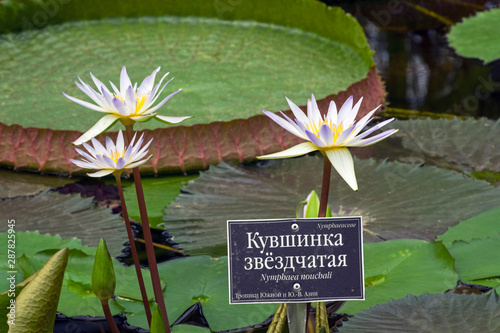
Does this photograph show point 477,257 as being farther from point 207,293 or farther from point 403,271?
point 207,293

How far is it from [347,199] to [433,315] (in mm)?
545

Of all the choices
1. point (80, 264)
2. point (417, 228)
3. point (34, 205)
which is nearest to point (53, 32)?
point (34, 205)

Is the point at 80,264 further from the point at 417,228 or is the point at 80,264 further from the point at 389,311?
the point at 417,228

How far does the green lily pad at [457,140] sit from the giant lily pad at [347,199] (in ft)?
0.42

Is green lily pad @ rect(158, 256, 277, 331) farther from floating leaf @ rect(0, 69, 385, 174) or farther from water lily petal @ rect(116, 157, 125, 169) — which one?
floating leaf @ rect(0, 69, 385, 174)

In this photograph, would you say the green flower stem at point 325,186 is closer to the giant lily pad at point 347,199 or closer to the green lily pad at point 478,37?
the giant lily pad at point 347,199

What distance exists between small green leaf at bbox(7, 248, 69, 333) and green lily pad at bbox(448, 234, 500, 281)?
0.77m

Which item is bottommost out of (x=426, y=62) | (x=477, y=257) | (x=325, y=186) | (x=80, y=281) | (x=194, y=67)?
(x=80, y=281)

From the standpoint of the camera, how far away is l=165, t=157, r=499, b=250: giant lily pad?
142 cm

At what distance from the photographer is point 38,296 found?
0.88 meters

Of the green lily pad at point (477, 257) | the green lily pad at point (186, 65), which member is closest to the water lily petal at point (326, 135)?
the green lily pad at point (477, 257)

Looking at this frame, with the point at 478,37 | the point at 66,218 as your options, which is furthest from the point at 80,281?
the point at 478,37

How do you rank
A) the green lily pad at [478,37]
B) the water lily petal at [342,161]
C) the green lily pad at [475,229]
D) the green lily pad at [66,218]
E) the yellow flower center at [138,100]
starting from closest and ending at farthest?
the water lily petal at [342,161]
the yellow flower center at [138,100]
the green lily pad at [475,229]
the green lily pad at [66,218]
the green lily pad at [478,37]

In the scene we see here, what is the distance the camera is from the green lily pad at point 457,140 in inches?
66.6
